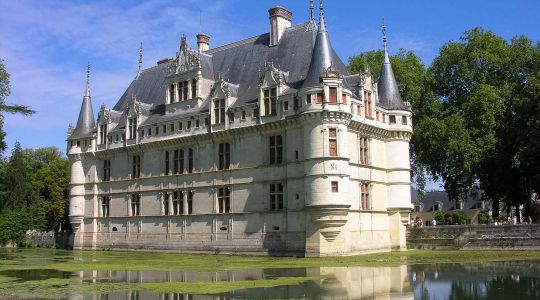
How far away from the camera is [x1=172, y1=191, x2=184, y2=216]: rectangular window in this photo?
39.9m

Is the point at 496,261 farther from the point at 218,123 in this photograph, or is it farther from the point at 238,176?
the point at 218,123

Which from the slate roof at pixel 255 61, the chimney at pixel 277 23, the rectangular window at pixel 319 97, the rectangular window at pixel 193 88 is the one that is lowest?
the rectangular window at pixel 319 97

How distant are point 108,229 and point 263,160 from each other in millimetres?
17151

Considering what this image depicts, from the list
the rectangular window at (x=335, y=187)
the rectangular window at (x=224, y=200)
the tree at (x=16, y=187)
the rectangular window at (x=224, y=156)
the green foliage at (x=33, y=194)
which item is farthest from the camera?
the tree at (x=16, y=187)

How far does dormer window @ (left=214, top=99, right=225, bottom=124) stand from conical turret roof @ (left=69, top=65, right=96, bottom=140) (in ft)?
50.0

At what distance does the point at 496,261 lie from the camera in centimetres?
2539

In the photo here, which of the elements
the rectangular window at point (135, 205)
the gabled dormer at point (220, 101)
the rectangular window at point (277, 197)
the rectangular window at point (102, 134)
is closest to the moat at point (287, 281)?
the rectangular window at point (277, 197)

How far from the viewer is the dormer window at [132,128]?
146ft

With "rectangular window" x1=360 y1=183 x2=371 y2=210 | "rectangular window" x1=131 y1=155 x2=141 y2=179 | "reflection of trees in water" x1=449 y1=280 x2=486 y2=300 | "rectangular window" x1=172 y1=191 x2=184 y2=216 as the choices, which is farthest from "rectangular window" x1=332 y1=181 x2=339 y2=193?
"rectangular window" x1=131 y1=155 x2=141 y2=179

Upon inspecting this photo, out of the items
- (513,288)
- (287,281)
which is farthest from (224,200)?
(513,288)

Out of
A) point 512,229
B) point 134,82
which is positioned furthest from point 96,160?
point 512,229

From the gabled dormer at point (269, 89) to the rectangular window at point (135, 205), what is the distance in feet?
→ 45.3

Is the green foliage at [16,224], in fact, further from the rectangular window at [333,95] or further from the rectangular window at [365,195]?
the rectangular window at [333,95]

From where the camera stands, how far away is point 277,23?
39000 mm
